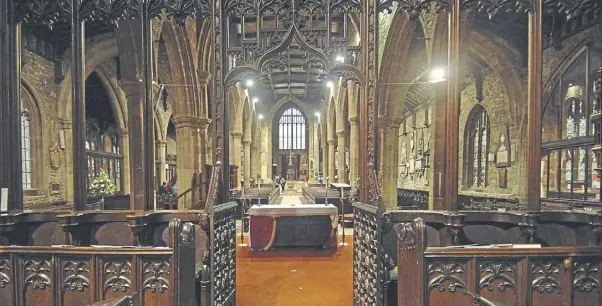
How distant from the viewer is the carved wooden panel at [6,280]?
2.50 m

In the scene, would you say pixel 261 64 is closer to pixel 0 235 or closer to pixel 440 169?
pixel 0 235

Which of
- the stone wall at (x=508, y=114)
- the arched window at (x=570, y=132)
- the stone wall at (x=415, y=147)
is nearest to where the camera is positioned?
the arched window at (x=570, y=132)

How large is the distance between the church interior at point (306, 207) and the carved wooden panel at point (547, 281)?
0.02 metres

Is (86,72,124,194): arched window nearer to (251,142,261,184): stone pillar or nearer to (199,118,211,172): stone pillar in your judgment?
(199,118,211,172): stone pillar

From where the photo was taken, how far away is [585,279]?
236cm

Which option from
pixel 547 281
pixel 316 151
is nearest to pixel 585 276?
pixel 547 281

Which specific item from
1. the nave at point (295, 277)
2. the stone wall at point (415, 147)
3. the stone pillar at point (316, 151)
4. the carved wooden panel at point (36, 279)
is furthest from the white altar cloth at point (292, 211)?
the stone pillar at point (316, 151)

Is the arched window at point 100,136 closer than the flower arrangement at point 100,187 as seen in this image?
No

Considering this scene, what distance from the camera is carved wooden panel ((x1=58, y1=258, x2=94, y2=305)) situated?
2.46 meters

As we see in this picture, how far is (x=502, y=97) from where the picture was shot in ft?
29.3

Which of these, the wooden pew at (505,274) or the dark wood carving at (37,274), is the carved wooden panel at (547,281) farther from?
the dark wood carving at (37,274)

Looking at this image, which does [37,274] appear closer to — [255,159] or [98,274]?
[98,274]

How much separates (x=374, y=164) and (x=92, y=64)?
9.24 metres

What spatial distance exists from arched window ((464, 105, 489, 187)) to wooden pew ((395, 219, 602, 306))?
8.51 meters
